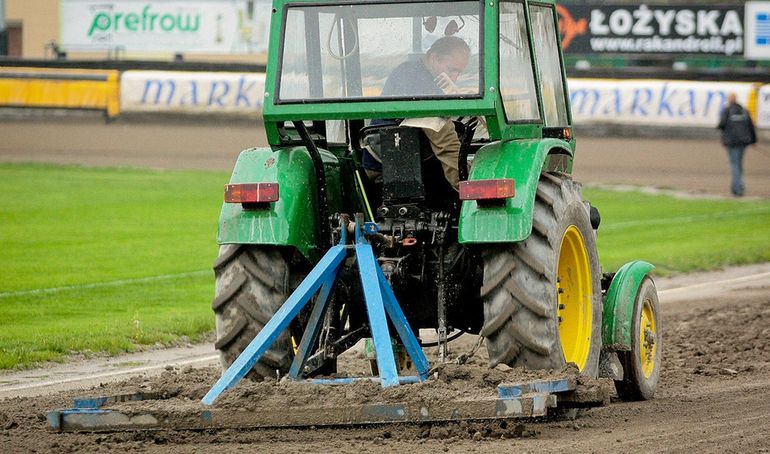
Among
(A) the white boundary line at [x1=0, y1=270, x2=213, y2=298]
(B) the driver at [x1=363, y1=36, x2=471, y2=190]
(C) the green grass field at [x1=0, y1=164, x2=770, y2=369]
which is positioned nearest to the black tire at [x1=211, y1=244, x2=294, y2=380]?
(B) the driver at [x1=363, y1=36, x2=471, y2=190]

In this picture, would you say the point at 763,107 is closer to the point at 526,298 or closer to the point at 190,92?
the point at 190,92

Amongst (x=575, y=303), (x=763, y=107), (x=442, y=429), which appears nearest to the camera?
(x=442, y=429)

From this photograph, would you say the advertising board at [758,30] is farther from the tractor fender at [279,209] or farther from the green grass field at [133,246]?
the tractor fender at [279,209]

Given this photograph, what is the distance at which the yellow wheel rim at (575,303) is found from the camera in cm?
779

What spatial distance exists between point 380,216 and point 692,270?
8.94 metres

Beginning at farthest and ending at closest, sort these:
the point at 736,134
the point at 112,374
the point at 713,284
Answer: the point at 736,134
the point at 713,284
the point at 112,374

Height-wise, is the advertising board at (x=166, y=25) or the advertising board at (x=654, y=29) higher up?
the advertising board at (x=166, y=25)

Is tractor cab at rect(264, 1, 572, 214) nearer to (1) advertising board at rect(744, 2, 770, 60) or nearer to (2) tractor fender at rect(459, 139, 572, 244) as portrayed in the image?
(2) tractor fender at rect(459, 139, 572, 244)

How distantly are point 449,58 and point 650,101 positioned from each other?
21.3 meters

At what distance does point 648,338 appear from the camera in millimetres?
8484

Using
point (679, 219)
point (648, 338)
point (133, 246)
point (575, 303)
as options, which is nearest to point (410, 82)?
point (575, 303)

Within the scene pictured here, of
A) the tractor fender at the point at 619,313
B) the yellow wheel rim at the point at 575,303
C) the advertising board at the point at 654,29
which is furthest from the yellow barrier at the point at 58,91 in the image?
the yellow wheel rim at the point at 575,303

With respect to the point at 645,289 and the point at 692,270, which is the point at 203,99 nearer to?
the point at 692,270

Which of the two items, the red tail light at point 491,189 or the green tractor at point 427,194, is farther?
the green tractor at point 427,194
